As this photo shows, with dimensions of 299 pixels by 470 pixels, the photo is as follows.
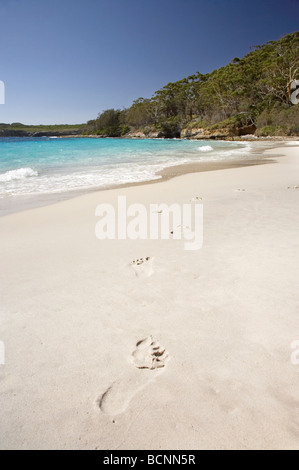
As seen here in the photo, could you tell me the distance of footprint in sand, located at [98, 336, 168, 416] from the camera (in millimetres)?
1412

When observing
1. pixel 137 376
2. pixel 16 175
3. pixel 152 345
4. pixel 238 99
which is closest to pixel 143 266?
pixel 152 345

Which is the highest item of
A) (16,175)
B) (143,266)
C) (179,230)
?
(16,175)

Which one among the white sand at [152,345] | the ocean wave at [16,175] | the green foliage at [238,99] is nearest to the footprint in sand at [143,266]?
the white sand at [152,345]

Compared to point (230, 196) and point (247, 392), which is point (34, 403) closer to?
point (247, 392)

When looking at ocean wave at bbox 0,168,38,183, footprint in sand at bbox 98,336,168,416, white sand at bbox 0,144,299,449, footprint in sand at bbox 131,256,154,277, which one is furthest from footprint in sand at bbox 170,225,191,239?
ocean wave at bbox 0,168,38,183

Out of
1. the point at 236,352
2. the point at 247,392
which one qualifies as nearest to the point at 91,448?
the point at 247,392

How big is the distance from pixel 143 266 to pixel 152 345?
4.08 feet

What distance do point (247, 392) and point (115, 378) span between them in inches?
29.9

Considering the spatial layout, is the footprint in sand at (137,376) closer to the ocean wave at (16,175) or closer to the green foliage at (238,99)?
the ocean wave at (16,175)

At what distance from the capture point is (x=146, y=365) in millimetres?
1640

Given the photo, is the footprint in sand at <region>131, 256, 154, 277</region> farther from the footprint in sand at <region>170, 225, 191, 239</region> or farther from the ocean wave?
the ocean wave

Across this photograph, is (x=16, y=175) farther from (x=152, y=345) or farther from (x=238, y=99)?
(x=238, y=99)

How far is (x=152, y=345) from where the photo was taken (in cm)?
181

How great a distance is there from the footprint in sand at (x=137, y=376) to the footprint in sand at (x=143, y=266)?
0.99m
